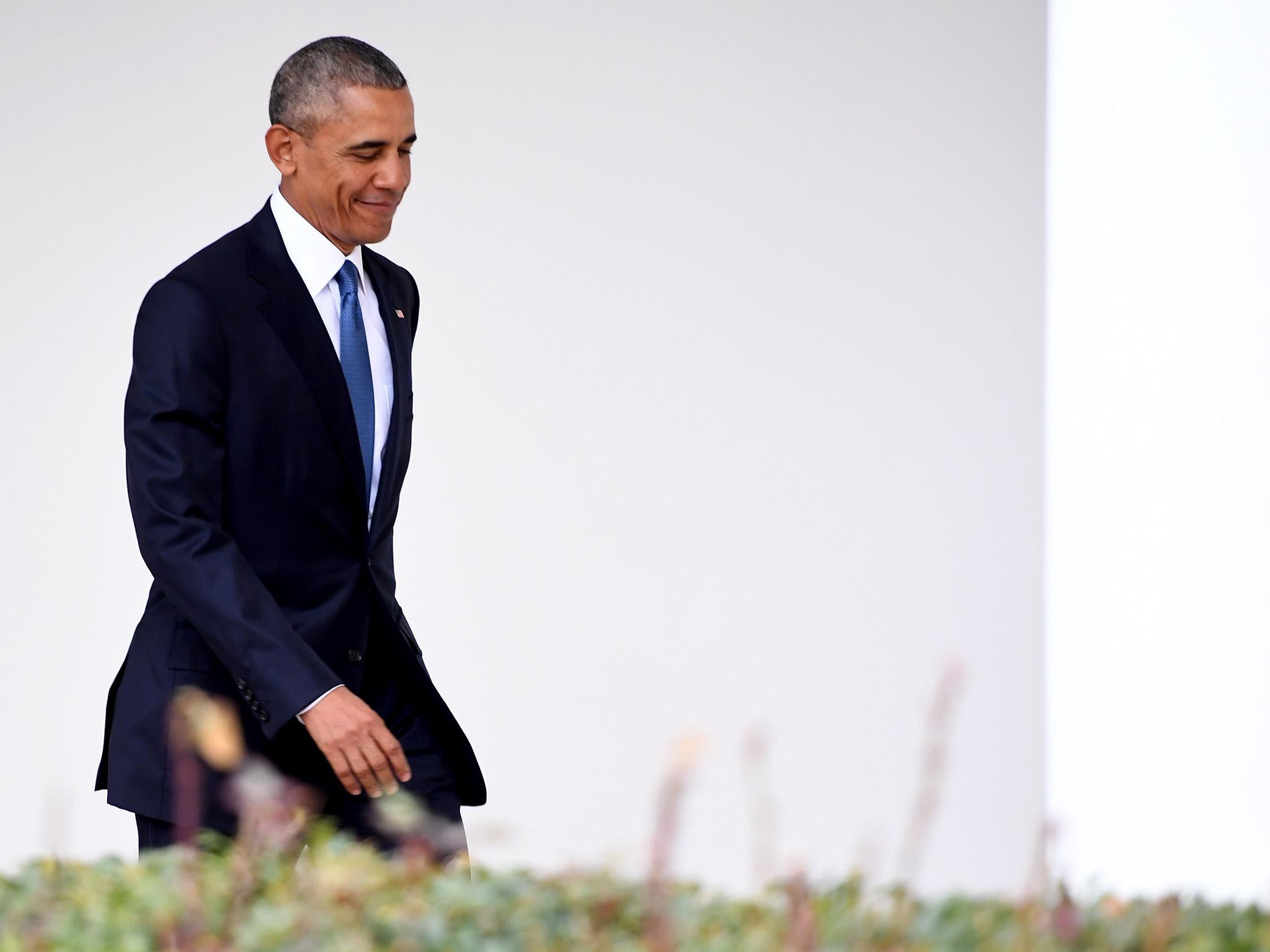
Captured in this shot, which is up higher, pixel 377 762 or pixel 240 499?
pixel 240 499

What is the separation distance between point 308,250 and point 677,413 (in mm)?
2153

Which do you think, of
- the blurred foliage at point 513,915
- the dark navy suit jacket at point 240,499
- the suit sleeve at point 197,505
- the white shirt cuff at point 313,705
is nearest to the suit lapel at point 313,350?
the dark navy suit jacket at point 240,499

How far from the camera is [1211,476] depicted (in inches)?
112

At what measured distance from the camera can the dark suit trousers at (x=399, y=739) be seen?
105 inches

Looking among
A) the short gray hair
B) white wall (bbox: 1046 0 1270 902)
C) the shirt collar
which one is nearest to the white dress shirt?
the shirt collar

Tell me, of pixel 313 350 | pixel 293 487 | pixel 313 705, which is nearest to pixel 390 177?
pixel 313 350

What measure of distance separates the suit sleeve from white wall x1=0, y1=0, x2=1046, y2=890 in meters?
2.20

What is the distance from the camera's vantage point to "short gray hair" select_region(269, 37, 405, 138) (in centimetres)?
268

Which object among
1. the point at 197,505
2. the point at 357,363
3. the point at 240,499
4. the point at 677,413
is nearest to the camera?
the point at 197,505

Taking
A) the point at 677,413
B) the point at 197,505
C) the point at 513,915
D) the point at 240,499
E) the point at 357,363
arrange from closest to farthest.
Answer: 1. the point at 513,915
2. the point at 197,505
3. the point at 240,499
4. the point at 357,363
5. the point at 677,413

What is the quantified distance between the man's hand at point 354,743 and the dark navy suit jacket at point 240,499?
1.7 inches

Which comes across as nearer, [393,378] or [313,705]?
[313,705]

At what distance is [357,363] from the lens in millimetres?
2730

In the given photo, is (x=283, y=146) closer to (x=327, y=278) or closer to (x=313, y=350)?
(x=327, y=278)
